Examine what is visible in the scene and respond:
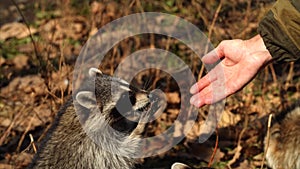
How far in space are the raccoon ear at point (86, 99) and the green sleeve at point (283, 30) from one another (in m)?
1.53

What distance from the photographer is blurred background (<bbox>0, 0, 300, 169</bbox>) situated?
19.5 feet

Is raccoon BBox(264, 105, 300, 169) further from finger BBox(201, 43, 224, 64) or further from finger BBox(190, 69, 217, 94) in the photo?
finger BBox(201, 43, 224, 64)

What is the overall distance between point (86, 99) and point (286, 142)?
221 cm

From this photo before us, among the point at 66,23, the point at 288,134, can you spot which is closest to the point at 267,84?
the point at 288,134

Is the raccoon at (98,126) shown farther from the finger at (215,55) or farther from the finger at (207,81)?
the finger at (215,55)

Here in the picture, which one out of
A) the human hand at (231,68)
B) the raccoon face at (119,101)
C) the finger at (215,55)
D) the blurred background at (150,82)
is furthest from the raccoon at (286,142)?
the raccoon face at (119,101)

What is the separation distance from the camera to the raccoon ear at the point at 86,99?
4.55 m

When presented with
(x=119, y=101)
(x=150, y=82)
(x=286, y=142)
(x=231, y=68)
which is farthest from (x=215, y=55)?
(x=150, y=82)

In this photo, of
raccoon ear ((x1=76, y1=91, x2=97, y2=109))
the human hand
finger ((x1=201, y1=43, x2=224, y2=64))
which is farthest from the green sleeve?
raccoon ear ((x1=76, y1=91, x2=97, y2=109))

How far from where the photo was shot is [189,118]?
21.3ft

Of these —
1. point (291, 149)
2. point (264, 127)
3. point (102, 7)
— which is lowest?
point (291, 149)

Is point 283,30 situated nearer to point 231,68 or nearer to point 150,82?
point 231,68

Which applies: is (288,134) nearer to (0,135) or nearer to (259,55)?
(259,55)

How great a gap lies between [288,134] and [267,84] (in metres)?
1.55
